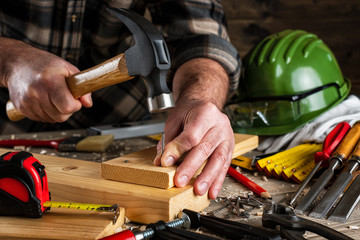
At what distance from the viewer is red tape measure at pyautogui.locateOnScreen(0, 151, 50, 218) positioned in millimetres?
1058

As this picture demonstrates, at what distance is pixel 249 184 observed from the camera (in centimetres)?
136

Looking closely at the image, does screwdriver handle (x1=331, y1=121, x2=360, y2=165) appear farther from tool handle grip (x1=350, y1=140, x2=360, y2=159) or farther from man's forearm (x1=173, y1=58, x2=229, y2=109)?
man's forearm (x1=173, y1=58, x2=229, y2=109)

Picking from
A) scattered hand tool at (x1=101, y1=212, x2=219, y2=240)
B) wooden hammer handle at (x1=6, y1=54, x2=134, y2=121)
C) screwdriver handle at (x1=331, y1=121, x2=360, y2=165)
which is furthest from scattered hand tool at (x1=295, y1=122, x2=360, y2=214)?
wooden hammer handle at (x1=6, y1=54, x2=134, y2=121)

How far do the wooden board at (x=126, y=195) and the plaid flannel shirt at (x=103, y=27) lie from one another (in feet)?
2.92

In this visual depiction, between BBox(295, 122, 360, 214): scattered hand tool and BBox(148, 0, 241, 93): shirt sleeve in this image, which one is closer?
BBox(295, 122, 360, 214): scattered hand tool

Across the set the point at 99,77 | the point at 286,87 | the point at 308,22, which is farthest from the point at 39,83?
the point at 308,22

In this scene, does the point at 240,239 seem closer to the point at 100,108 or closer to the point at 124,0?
the point at 124,0

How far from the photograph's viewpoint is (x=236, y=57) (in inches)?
79.6

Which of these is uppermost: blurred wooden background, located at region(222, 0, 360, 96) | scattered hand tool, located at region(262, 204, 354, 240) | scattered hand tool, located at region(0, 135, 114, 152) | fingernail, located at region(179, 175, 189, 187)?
scattered hand tool, located at region(262, 204, 354, 240)

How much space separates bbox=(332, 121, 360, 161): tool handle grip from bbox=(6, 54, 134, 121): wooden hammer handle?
0.75 meters

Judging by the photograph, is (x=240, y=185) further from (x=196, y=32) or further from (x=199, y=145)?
(x=196, y=32)

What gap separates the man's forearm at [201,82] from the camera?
5.38 ft

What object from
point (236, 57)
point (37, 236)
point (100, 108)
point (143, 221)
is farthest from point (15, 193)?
point (100, 108)

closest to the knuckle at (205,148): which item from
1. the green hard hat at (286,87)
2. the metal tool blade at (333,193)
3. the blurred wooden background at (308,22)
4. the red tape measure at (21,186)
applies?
the metal tool blade at (333,193)
